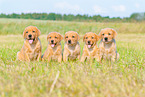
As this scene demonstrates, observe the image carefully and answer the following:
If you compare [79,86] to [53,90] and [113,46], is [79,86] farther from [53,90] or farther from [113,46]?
[113,46]

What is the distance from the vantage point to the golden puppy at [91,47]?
4591 millimetres

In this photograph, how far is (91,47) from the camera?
15.5 feet

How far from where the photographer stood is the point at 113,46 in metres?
4.64

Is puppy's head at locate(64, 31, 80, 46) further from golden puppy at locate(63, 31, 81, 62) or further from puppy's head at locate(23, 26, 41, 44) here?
puppy's head at locate(23, 26, 41, 44)

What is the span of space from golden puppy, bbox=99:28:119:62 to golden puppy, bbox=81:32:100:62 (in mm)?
142

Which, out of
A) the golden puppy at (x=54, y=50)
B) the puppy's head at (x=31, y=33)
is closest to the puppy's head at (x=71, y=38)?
the golden puppy at (x=54, y=50)

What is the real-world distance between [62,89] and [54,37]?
257cm

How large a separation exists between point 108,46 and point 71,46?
3.26 ft

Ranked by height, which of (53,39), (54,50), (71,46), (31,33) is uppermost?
(31,33)

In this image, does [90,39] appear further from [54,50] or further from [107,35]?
[54,50]

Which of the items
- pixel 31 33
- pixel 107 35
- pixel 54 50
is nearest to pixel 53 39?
pixel 54 50

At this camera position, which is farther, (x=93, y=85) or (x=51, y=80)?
Answer: (x=51, y=80)

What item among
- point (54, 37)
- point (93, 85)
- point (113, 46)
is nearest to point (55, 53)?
point (54, 37)

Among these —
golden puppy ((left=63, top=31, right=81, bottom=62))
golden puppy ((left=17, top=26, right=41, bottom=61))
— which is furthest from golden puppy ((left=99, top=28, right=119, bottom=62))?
golden puppy ((left=17, top=26, right=41, bottom=61))
